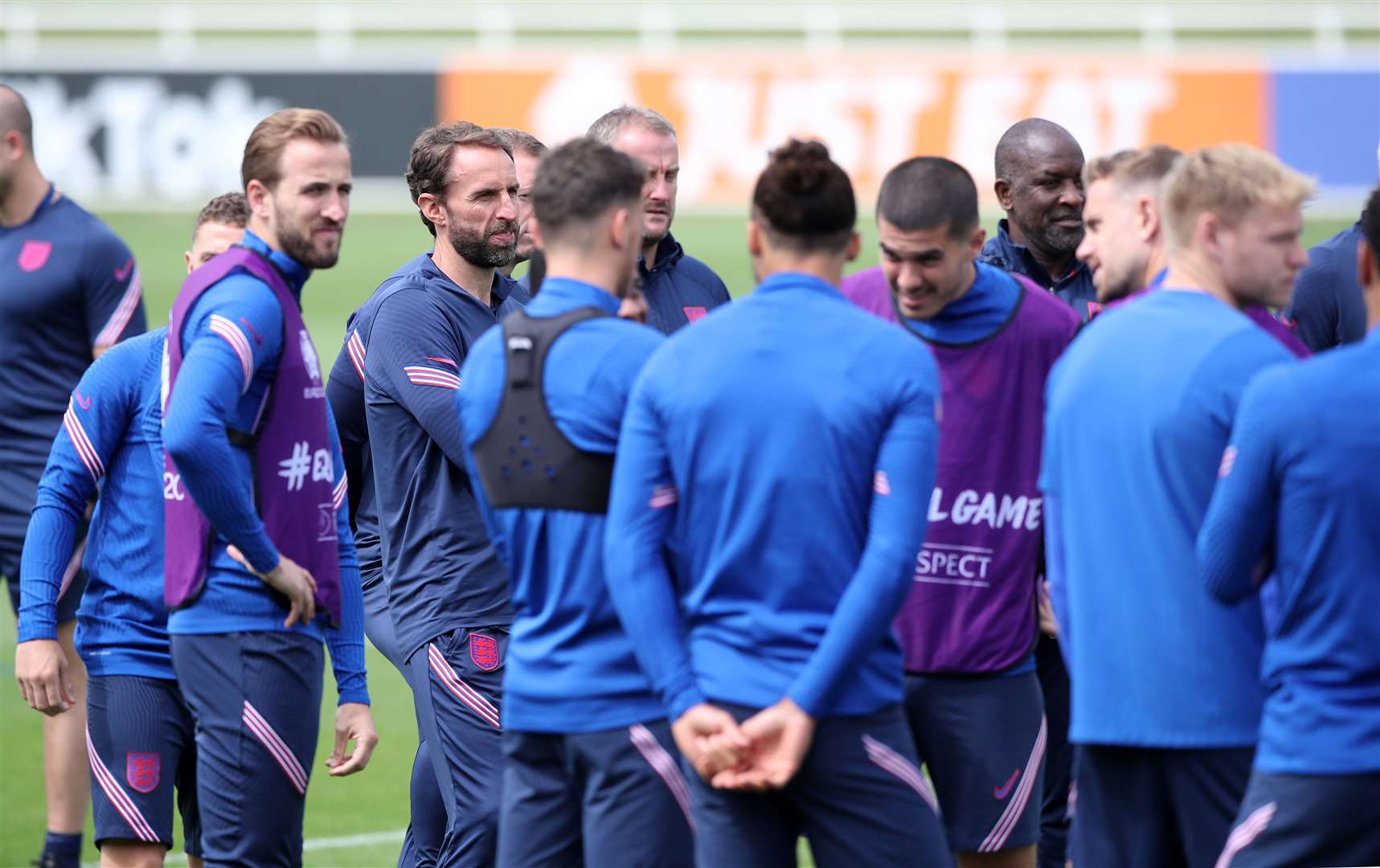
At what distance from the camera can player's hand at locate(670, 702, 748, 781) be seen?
3.65 metres

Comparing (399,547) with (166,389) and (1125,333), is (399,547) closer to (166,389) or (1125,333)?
(166,389)

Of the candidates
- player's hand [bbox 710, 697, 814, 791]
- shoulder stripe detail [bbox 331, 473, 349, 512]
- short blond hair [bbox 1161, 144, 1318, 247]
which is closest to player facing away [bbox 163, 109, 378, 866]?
shoulder stripe detail [bbox 331, 473, 349, 512]

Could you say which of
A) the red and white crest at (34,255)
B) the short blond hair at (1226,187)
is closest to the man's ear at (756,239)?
the short blond hair at (1226,187)

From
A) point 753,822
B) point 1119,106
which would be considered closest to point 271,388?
point 753,822

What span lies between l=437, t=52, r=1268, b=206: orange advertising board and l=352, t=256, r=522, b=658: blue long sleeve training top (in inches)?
807

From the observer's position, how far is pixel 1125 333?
371 cm

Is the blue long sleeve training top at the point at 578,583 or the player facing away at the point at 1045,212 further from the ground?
the player facing away at the point at 1045,212

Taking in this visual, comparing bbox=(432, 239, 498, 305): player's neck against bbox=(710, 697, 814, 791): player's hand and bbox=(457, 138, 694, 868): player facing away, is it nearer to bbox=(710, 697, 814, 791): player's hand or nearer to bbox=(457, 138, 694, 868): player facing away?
bbox=(457, 138, 694, 868): player facing away

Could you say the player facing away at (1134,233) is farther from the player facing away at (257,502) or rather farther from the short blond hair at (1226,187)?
the player facing away at (257,502)

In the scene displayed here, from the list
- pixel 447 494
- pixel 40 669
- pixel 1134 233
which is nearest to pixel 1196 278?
pixel 1134 233

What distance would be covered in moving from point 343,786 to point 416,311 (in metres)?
3.18

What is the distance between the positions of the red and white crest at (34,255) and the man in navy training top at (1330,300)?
16.2ft

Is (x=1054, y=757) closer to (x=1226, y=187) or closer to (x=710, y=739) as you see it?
(x=710, y=739)

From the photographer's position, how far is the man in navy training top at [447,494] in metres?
5.28
